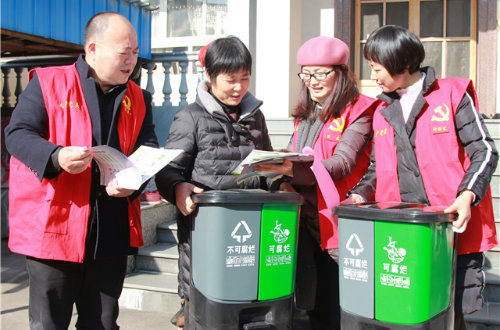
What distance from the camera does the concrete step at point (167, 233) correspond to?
439 cm

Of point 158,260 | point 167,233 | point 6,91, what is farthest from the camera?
point 6,91

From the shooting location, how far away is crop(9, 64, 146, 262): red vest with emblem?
195 centimetres

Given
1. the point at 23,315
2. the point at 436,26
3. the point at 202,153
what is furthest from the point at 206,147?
the point at 436,26

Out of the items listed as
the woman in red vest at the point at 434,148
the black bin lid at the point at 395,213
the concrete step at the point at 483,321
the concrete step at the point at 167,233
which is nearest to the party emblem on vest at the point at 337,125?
the woman in red vest at the point at 434,148

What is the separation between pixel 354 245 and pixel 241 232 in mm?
433

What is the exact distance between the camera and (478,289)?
77.4 inches

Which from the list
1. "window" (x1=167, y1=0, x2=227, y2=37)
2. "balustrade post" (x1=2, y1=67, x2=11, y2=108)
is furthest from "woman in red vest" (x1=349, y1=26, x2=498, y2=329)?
"balustrade post" (x1=2, y1=67, x2=11, y2=108)

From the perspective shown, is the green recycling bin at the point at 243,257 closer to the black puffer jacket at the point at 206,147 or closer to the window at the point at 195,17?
the black puffer jacket at the point at 206,147

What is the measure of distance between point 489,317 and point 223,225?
7.27 ft

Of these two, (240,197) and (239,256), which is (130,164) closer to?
(240,197)

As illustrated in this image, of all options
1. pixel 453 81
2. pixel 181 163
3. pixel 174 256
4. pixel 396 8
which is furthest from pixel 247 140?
pixel 396 8

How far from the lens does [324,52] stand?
2.31 meters

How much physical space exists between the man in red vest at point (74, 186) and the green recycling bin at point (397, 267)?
969 mm

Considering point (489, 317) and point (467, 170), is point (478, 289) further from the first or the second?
point (489, 317)
